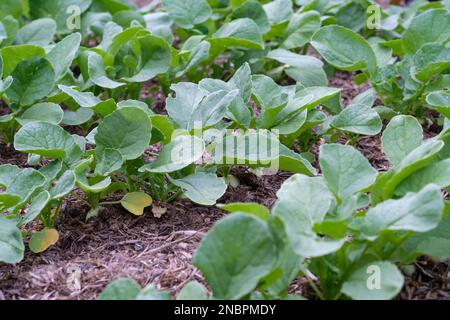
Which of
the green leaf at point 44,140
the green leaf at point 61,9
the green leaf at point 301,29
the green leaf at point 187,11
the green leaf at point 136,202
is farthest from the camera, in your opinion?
the green leaf at point 61,9

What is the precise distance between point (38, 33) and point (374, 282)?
1.89 metres

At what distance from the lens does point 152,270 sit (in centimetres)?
166

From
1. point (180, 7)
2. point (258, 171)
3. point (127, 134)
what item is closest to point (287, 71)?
point (180, 7)

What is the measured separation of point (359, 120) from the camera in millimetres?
1985

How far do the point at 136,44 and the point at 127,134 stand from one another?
639 millimetres

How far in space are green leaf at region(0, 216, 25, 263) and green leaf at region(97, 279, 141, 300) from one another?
12.5 inches

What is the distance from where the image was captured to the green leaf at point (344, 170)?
1528mm

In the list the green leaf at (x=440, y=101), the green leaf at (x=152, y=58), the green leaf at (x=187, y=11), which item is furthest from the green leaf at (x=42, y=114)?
the green leaf at (x=440, y=101)

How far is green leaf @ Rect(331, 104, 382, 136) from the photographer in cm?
195

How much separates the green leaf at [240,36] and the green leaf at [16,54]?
624 mm

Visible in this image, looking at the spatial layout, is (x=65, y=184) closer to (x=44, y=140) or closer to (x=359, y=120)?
(x=44, y=140)

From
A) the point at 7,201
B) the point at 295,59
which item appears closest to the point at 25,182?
the point at 7,201

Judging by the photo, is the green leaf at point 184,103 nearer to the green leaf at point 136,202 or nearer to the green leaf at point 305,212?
the green leaf at point 136,202

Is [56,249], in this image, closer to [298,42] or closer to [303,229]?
[303,229]
